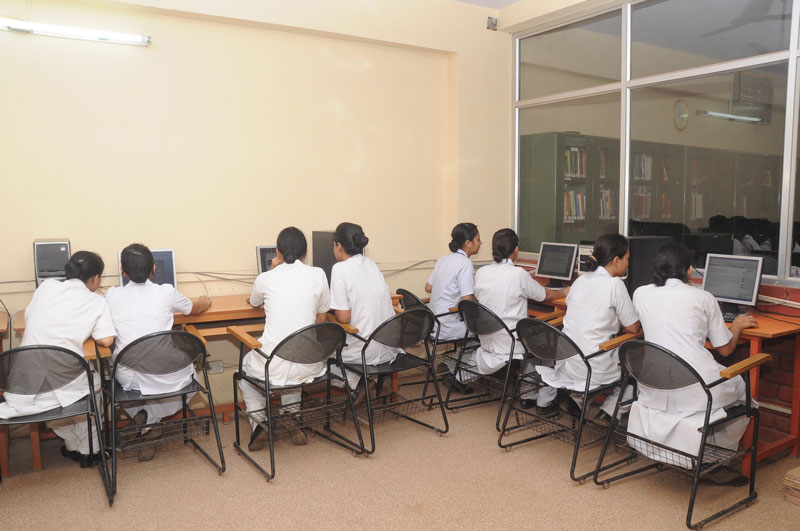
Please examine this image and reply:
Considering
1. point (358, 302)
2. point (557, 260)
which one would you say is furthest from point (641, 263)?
point (358, 302)

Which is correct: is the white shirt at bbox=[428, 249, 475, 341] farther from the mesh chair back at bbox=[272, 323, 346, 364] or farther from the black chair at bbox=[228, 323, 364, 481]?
the mesh chair back at bbox=[272, 323, 346, 364]

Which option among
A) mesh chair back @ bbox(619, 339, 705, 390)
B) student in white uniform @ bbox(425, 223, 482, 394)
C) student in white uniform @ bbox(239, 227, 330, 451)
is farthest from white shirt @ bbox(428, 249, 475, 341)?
mesh chair back @ bbox(619, 339, 705, 390)

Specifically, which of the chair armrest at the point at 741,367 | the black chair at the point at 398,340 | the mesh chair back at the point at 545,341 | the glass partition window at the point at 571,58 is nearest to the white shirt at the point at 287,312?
the black chair at the point at 398,340

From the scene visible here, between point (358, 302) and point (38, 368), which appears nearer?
point (38, 368)

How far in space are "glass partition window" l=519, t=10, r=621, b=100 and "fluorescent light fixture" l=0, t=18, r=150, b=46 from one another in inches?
126

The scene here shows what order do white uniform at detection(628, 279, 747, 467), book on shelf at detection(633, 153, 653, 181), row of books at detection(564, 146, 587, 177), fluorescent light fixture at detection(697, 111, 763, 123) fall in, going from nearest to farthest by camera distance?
white uniform at detection(628, 279, 747, 467), fluorescent light fixture at detection(697, 111, 763, 123), book on shelf at detection(633, 153, 653, 181), row of books at detection(564, 146, 587, 177)

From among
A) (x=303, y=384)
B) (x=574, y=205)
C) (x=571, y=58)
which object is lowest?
(x=303, y=384)

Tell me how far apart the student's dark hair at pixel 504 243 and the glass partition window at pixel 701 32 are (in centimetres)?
165

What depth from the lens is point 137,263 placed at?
328 centimetres

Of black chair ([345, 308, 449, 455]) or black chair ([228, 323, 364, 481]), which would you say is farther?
black chair ([345, 308, 449, 455])

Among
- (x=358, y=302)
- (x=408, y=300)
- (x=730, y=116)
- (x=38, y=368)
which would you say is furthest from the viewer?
(x=408, y=300)

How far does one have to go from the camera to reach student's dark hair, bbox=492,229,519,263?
4.09 metres

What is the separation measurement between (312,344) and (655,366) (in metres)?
1.63

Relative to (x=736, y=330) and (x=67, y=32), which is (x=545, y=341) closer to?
(x=736, y=330)
